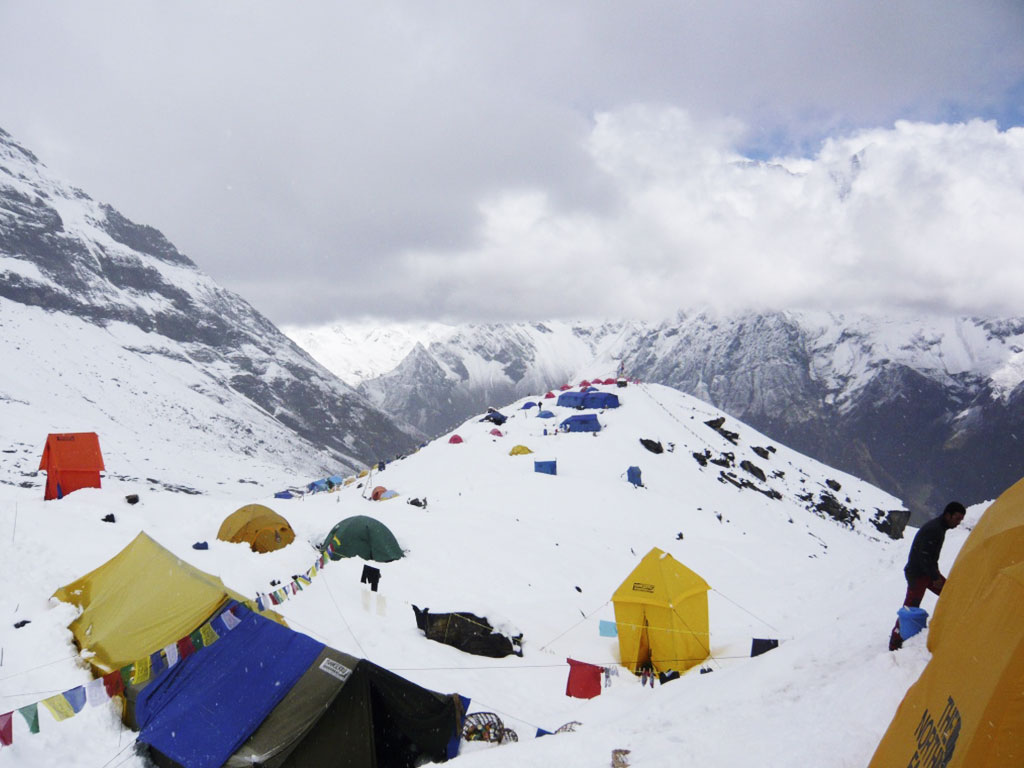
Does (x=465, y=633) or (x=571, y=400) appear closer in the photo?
(x=465, y=633)

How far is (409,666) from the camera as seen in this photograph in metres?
14.1

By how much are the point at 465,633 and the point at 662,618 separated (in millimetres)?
5570

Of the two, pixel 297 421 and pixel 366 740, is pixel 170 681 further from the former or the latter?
pixel 297 421

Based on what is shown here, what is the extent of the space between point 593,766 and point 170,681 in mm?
8018

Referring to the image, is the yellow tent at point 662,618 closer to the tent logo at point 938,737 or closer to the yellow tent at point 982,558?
the yellow tent at point 982,558

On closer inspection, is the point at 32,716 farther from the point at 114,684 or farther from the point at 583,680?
the point at 583,680

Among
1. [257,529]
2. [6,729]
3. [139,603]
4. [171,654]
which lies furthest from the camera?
[257,529]

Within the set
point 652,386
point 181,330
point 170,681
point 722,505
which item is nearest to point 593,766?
point 170,681

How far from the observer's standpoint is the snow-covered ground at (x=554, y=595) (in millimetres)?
7309

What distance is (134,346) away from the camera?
137500mm

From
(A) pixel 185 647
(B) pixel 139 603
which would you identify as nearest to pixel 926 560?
(A) pixel 185 647

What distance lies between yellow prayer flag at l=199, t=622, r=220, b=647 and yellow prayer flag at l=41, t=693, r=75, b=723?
2.20 meters

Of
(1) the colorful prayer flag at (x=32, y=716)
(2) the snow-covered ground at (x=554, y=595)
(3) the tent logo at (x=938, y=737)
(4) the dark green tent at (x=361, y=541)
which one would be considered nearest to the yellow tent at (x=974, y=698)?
(3) the tent logo at (x=938, y=737)

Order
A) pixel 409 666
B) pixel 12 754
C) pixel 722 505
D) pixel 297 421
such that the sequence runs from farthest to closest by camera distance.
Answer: pixel 297 421
pixel 722 505
pixel 409 666
pixel 12 754
